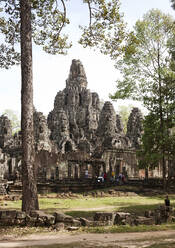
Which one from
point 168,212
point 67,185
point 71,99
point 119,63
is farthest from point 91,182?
point 71,99

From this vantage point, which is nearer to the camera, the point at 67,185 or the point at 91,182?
the point at 67,185

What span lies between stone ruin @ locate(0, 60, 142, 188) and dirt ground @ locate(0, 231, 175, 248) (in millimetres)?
18503

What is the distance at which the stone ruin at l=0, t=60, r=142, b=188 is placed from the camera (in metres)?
32.3

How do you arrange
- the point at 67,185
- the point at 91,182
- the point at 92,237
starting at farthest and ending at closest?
the point at 91,182, the point at 67,185, the point at 92,237

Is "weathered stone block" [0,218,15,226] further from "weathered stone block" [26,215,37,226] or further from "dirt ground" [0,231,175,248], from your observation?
"dirt ground" [0,231,175,248]

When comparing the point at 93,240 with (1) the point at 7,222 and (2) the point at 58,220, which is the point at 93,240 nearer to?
(2) the point at 58,220

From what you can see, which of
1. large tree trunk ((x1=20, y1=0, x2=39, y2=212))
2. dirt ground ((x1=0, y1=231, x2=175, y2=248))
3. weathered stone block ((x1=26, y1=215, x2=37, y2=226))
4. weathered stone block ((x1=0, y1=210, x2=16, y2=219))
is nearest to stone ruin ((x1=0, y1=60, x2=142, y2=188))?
large tree trunk ((x1=20, y1=0, x2=39, y2=212))

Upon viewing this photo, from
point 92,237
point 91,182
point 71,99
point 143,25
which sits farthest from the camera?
point 71,99

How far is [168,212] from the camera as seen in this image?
1114 centimetres

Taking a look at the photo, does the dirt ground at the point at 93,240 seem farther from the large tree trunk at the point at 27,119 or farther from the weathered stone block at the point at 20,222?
the large tree trunk at the point at 27,119

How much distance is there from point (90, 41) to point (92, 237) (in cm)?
873

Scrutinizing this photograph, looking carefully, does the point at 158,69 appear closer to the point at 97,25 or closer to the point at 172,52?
the point at 172,52

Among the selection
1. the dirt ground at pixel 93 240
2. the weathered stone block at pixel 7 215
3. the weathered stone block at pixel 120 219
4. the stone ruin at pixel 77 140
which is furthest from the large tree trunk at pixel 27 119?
the stone ruin at pixel 77 140

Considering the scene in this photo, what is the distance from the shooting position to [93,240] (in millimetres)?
7184
